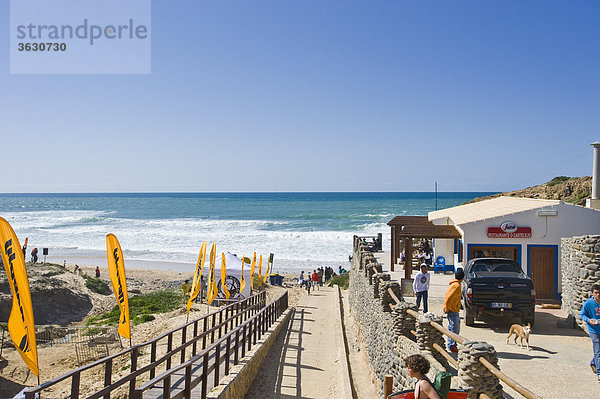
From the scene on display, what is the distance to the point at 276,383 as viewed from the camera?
30.6 ft

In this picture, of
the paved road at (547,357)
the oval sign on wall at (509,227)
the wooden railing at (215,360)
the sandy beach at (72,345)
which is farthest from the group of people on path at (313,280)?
the paved road at (547,357)

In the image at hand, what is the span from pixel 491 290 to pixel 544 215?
568cm

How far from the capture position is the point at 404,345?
7.00 meters

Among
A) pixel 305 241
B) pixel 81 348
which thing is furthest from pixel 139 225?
pixel 81 348

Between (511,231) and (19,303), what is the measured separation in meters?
13.4

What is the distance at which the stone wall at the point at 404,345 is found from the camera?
4750 mm

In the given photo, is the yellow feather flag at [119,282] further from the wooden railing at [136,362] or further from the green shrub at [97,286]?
the green shrub at [97,286]

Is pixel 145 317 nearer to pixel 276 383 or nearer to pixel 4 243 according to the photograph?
pixel 276 383

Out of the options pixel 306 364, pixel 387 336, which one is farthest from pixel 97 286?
pixel 387 336

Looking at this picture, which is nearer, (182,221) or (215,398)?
(215,398)

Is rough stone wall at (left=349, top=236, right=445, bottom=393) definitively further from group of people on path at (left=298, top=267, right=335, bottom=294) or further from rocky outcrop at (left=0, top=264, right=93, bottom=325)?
group of people on path at (left=298, top=267, right=335, bottom=294)

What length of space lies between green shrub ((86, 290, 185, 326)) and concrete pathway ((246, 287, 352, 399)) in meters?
6.25

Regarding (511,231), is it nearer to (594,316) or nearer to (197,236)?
(594,316)

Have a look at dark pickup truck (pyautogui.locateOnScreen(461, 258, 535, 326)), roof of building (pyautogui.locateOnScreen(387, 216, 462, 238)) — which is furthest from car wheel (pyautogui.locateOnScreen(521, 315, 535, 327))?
roof of building (pyautogui.locateOnScreen(387, 216, 462, 238))
